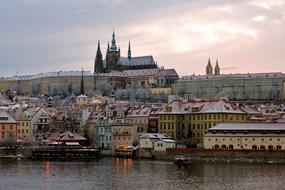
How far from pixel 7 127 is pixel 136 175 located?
121 feet

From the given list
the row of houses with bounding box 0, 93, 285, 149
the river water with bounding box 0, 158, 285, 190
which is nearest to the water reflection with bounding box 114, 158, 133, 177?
the river water with bounding box 0, 158, 285, 190

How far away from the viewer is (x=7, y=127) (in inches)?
3511

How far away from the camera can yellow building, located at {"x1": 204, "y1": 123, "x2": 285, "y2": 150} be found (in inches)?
2950

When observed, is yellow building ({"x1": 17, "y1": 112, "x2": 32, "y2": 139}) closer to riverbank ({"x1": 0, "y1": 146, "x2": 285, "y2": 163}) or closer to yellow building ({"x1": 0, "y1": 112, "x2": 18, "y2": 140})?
yellow building ({"x1": 0, "y1": 112, "x2": 18, "y2": 140})

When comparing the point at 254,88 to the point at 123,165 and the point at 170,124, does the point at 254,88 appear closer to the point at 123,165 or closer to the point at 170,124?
the point at 170,124

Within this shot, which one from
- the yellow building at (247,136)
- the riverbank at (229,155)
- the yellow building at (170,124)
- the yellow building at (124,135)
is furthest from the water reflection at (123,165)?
the yellow building at (170,124)

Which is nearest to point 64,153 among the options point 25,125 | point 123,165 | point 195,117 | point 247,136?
point 123,165

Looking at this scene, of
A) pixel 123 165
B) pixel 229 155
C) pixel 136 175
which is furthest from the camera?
pixel 229 155

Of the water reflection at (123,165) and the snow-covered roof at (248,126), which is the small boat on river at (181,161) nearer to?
the water reflection at (123,165)

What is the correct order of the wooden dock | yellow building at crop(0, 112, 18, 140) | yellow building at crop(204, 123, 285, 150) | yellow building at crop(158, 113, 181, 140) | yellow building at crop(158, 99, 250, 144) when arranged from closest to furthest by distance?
yellow building at crop(204, 123, 285, 150), the wooden dock, yellow building at crop(158, 99, 250, 144), yellow building at crop(158, 113, 181, 140), yellow building at crop(0, 112, 18, 140)

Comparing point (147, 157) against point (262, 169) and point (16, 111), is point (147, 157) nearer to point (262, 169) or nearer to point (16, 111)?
point (262, 169)

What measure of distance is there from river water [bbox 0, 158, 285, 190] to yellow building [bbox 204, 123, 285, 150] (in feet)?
27.7

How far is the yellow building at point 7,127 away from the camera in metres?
88.1

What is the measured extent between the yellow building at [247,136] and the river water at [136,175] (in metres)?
8.43
